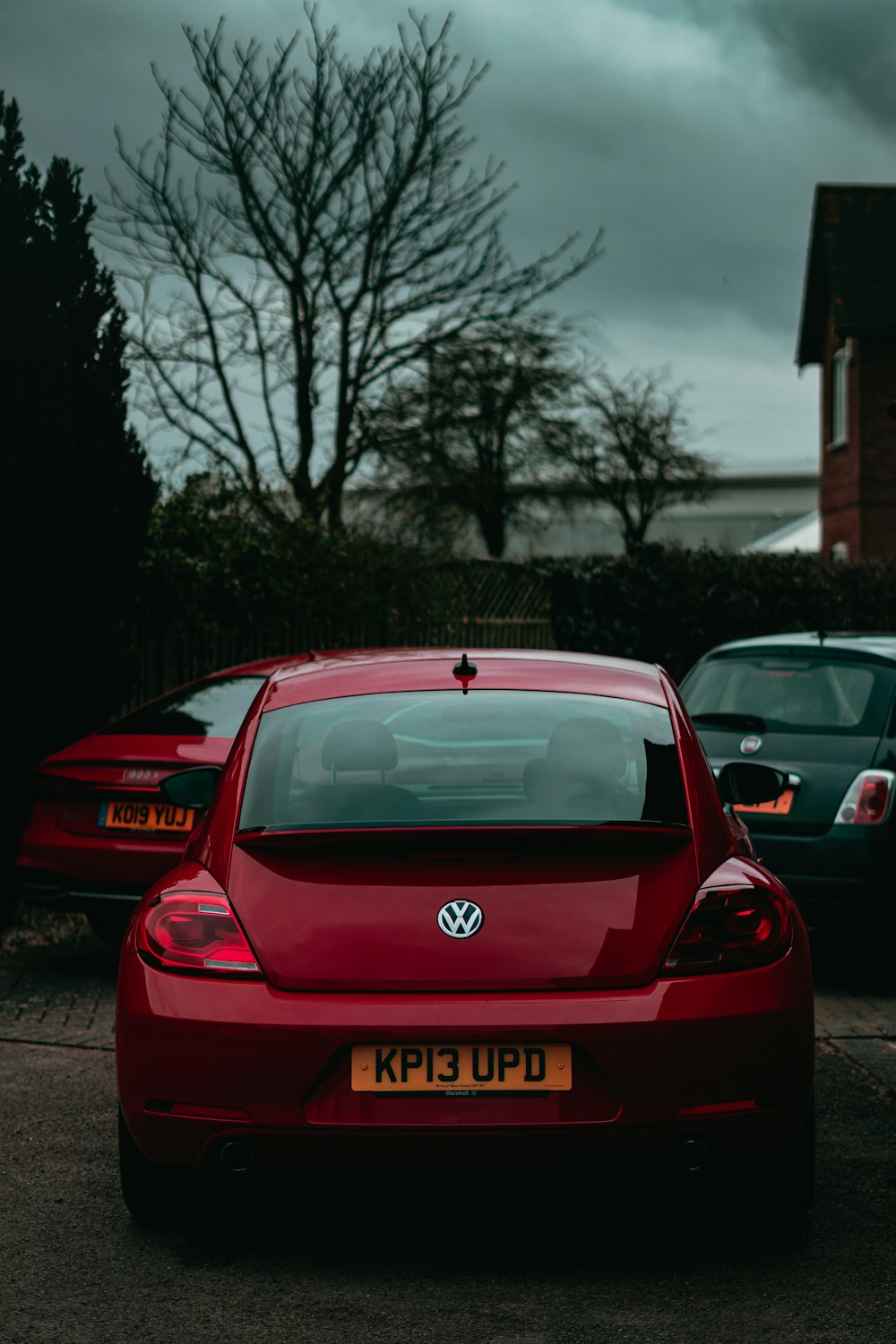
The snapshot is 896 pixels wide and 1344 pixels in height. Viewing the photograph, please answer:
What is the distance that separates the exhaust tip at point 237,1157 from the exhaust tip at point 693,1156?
99cm

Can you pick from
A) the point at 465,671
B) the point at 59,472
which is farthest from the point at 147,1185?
the point at 59,472

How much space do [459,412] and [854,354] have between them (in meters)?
9.45

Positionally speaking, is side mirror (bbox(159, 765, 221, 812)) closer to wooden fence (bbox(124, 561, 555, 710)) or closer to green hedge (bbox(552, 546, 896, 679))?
wooden fence (bbox(124, 561, 555, 710))

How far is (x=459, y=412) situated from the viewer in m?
22.8

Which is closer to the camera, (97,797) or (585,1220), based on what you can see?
(585,1220)

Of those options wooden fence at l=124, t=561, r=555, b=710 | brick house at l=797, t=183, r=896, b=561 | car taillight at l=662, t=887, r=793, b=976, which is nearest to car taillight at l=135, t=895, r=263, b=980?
car taillight at l=662, t=887, r=793, b=976

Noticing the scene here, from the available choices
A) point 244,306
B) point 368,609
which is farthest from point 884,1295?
point 244,306

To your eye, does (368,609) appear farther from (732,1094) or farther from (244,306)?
(732,1094)

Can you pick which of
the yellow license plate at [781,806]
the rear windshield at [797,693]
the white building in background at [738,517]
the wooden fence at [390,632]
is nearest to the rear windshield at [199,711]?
the wooden fence at [390,632]

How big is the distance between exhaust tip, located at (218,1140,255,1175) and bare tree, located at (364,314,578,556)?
14.6 m

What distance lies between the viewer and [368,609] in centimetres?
1453

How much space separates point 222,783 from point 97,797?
335 centimetres

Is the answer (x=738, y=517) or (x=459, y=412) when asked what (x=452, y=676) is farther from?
(x=738, y=517)

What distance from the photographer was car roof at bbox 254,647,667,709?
15.1 feet
